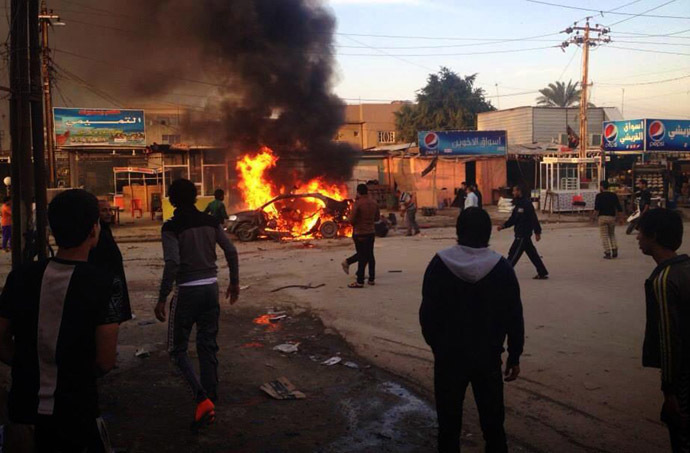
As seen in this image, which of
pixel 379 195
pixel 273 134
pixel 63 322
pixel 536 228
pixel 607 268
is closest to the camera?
pixel 63 322

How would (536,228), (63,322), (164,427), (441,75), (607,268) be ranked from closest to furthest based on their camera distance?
(63,322)
(164,427)
(536,228)
(607,268)
(441,75)

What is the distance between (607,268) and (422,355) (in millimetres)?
6472

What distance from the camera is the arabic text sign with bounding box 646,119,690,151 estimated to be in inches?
1082

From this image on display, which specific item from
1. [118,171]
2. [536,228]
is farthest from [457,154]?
[536,228]

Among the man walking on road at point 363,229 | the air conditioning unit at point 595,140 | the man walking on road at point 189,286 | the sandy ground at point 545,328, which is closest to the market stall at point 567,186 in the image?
the air conditioning unit at point 595,140

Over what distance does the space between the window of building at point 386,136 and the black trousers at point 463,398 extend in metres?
49.4

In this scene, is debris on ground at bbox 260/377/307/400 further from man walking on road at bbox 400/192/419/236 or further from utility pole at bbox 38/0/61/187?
utility pole at bbox 38/0/61/187

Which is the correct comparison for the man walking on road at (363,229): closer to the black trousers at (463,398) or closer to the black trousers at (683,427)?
the black trousers at (463,398)

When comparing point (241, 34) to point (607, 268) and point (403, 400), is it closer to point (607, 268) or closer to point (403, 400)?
point (607, 268)

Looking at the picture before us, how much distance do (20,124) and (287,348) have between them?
3.47 metres

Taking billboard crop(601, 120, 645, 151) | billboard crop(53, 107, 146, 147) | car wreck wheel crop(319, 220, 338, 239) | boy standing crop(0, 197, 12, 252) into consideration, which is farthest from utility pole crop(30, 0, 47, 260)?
billboard crop(601, 120, 645, 151)

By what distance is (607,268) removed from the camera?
36.6 feet

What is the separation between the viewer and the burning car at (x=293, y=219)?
1792 centimetres

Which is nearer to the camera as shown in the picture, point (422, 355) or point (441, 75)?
point (422, 355)
